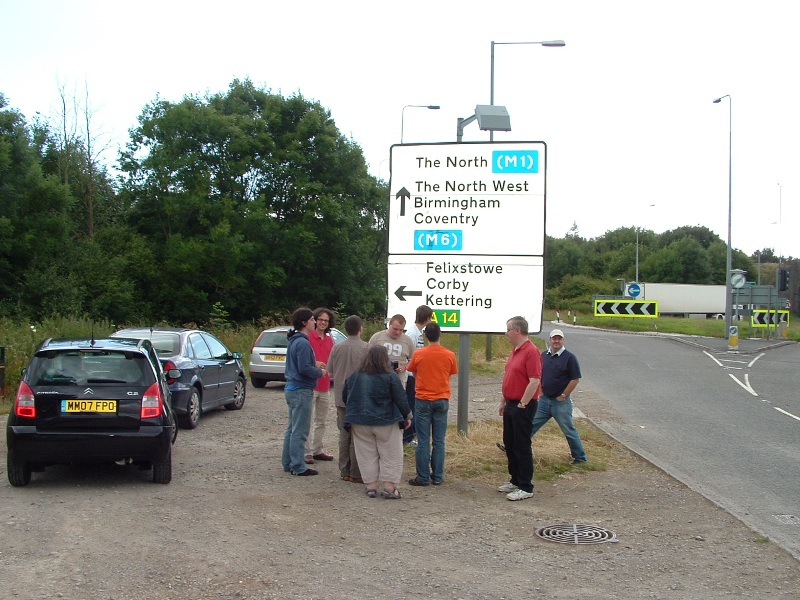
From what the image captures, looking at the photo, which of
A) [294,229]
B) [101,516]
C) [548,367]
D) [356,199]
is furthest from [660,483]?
[356,199]

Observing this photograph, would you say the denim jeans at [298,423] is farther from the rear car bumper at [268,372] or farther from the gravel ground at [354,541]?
the rear car bumper at [268,372]

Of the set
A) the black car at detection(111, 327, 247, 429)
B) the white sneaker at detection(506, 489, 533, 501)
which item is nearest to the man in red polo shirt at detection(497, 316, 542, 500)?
the white sneaker at detection(506, 489, 533, 501)

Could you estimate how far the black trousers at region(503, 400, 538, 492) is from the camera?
8.45 m

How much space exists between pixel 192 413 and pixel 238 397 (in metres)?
2.66

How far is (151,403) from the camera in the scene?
8.53 metres

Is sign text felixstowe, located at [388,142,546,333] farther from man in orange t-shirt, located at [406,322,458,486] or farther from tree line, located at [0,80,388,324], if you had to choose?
tree line, located at [0,80,388,324]

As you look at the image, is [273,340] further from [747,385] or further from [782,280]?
[782,280]

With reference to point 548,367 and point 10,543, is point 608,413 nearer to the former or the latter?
point 548,367

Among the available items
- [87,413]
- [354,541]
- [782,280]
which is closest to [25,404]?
[87,413]

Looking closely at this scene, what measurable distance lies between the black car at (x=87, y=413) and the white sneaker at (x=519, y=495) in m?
3.49

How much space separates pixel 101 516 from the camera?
24.2 ft

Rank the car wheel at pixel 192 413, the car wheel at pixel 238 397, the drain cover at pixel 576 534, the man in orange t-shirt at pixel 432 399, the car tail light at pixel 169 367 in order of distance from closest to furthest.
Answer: the drain cover at pixel 576 534
the man in orange t-shirt at pixel 432 399
the car tail light at pixel 169 367
the car wheel at pixel 192 413
the car wheel at pixel 238 397

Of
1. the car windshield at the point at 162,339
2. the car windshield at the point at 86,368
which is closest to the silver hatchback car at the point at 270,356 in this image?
the car windshield at the point at 162,339

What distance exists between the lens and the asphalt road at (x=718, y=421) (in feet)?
28.9
